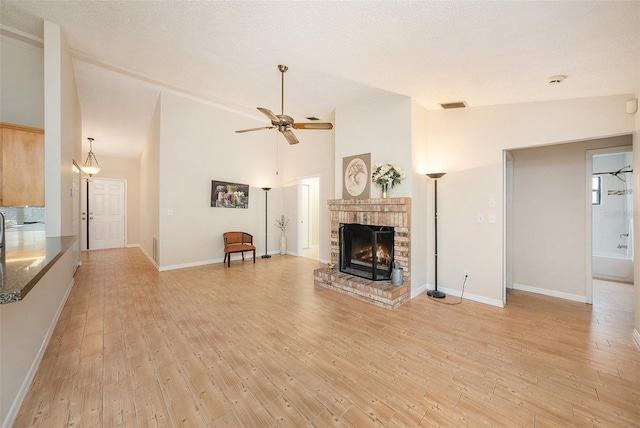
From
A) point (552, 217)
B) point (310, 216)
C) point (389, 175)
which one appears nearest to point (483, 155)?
point (389, 175)

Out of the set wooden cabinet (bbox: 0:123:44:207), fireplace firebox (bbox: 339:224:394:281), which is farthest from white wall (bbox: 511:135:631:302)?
wooden cabinet (bbox: 0:123:44:207)

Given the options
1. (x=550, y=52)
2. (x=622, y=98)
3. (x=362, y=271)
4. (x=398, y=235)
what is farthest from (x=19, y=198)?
(x=622, y=98)

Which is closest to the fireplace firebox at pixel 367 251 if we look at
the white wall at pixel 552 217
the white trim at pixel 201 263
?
the white wall at pixel 552 217

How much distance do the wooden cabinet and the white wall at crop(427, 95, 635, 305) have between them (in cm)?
538

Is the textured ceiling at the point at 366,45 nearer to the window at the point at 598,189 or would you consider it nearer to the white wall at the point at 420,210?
the white wall at the point at 420,210

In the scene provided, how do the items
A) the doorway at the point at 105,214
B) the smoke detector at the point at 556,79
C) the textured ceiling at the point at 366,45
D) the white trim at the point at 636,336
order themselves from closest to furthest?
the textured ceiling at the point at 366,45 < the white trim at the point at 636,336 < the smoke detector at the point at 556,79 < the doorway at the point at 105,214

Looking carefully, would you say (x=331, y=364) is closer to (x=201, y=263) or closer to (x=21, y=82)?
(x=201, y=263)

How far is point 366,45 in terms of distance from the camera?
266 cm

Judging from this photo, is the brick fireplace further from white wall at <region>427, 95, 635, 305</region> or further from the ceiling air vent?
the ceiling air vent

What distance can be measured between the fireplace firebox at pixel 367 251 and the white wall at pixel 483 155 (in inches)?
35.1

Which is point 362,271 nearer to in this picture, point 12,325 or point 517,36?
point 517,36

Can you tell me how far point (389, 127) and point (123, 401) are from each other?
4.26 m

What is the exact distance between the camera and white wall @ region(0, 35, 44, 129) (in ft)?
10.4

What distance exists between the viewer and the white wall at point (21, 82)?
317 centimetres
